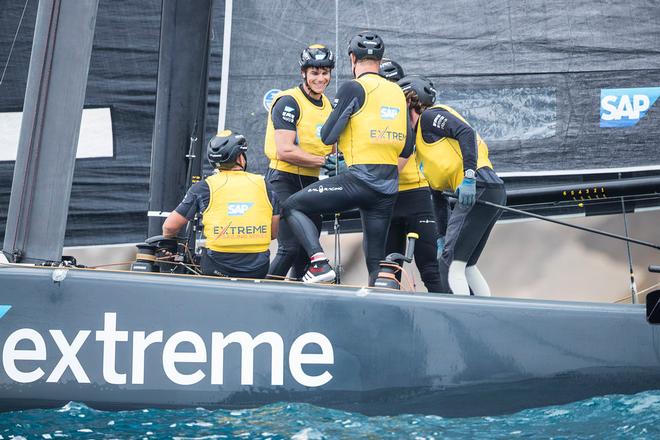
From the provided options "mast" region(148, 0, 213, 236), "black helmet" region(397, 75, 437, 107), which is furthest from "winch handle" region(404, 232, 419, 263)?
"mast" region(148, 0, 213, 236)

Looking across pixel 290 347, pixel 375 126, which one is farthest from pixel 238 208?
pixel 290 347

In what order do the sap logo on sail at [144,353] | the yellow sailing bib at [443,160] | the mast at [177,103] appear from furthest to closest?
the mast at [177,103]
the yellow sailing bib at [443,160]
the sap logo on sail at [144,353]

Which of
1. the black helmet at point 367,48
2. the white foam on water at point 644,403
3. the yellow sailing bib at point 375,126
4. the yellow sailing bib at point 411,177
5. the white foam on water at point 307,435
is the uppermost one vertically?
the black helmet at point 367,48

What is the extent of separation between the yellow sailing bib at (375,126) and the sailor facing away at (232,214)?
355 millimetres

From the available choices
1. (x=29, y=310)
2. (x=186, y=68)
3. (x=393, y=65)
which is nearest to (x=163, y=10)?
(x=186, y=68)

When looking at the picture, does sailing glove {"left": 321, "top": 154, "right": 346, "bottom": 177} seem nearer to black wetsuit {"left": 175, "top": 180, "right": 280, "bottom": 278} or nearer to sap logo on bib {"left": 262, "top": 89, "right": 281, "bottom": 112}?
black wetsuit {"left": 175, "top": 180, "right": 280, "bottom": 278}

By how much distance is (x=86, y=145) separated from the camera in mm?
6531

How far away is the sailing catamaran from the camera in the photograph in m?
4.33

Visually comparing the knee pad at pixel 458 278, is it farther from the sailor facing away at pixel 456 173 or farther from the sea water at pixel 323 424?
the sea water at pixel 323 424

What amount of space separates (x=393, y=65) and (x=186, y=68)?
1025 mm

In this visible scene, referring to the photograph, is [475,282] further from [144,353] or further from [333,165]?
[144,353]

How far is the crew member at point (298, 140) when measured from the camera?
527 cm

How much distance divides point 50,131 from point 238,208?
2.39ft

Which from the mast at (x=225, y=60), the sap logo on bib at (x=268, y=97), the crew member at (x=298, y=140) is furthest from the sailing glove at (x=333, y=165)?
the mast at (x=225, y=60)
